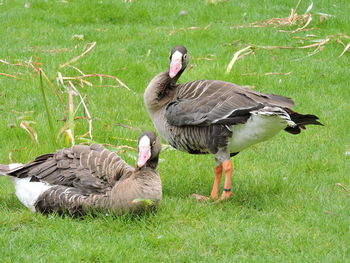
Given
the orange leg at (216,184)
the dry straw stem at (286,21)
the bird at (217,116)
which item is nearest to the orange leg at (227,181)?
the bird at (217,116)

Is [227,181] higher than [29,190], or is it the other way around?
[29,190]

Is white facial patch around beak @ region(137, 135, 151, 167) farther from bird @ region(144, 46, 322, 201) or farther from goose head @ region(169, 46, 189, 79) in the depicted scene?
goose head @ region(169, 46, 189, 79)

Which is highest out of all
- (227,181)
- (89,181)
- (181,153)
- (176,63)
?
(176,63)

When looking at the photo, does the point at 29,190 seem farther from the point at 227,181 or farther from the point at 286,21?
the point at 286,21

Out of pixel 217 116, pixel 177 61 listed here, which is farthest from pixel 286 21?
pixel 217 116

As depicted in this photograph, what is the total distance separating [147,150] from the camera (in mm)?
5852

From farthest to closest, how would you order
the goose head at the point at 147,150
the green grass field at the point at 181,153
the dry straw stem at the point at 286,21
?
the dry straw stem at the point at 286,21
the goose head at the point at 147,150
the green grass field at the point at 181,153

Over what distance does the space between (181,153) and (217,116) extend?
5.52 ft

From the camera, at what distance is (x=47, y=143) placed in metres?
7.74

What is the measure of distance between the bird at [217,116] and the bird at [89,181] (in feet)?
2.10

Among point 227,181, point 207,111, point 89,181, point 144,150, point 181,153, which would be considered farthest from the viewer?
point 181,153

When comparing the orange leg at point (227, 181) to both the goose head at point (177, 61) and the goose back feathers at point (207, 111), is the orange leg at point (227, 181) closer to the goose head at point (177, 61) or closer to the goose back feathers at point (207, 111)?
the goose back feathers at point (207, 111)

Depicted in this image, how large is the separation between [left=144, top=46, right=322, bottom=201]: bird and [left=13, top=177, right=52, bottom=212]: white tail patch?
147 cm

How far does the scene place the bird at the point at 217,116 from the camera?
630cm
